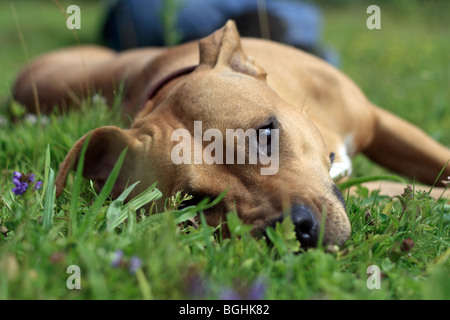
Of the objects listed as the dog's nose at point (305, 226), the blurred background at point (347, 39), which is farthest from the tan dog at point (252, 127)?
the blurred background at point (347, 39)

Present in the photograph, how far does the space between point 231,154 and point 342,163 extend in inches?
51.0

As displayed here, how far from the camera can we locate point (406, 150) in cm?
383

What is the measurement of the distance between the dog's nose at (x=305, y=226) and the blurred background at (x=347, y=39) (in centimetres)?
216

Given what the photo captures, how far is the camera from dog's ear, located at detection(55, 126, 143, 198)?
2.61 metres

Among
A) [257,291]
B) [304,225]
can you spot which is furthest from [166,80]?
[257,291]

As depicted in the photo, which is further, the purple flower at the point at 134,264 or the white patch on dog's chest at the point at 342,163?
the white patch on dog's chest at the point at 342,163

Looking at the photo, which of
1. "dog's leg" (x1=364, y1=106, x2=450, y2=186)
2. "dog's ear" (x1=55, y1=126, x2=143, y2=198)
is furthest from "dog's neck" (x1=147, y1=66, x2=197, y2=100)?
"dog's leg" (x1=364, y1=106, x2=450, y2=186)

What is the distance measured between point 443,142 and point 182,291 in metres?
3.86

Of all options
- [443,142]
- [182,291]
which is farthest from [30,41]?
[182,291]

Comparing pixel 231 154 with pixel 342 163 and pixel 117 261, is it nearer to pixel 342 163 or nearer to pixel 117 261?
pixel 117 261

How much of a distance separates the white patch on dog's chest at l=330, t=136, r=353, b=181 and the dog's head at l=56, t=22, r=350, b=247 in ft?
1.43

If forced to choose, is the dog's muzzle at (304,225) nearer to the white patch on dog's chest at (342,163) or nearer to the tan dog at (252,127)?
the tan dog at (252,127)

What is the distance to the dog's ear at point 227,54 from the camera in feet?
10.1
